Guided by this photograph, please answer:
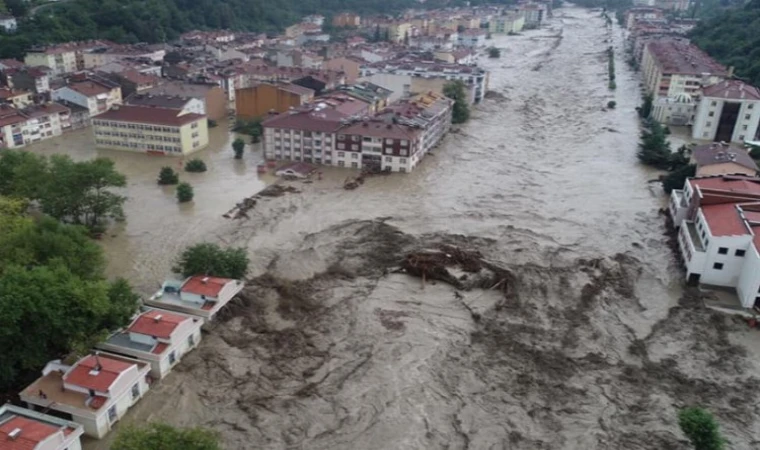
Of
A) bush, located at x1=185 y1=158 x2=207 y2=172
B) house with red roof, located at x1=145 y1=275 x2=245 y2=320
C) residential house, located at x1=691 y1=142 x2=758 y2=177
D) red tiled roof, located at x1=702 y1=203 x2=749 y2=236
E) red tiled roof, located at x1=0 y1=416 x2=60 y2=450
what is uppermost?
red tiled roof, located at x1=702 y1=203 x2=749 y2=236

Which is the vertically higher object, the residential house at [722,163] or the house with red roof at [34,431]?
the residential house at [722,163]

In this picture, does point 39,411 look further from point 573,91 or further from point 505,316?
point 573,91

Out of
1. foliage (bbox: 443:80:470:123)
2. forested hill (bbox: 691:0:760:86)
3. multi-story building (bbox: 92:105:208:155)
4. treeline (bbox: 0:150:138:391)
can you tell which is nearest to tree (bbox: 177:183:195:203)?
treeline (bbox: 0:150:138:391)

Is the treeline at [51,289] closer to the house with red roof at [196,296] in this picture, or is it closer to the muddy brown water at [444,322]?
the house with red roof at [196,296]

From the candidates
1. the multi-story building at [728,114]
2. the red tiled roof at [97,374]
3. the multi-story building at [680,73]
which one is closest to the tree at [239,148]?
the red tiled roof at [97,374]

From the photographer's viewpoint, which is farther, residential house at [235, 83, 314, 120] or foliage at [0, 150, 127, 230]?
residential house at [235, 83, 314, 120]

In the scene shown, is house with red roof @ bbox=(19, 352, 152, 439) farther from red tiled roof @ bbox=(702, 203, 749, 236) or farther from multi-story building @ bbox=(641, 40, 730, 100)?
multi-story building @ bbox=(641, 40, 730, 100)

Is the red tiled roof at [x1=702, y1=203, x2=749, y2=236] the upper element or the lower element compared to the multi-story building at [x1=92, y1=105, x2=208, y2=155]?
upper
